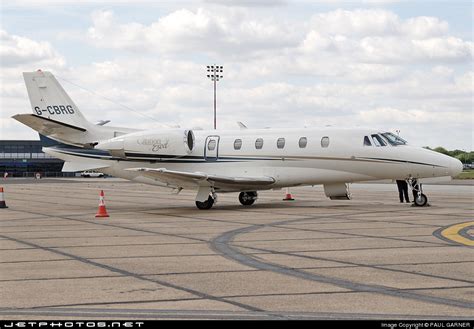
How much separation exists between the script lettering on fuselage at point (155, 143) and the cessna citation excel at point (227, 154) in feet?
0.12

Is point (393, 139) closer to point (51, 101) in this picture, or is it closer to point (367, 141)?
point (367, 141)

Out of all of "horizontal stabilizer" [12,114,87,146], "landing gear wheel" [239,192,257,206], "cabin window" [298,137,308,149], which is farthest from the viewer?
"landing gear wheel" [239,192,257,206]

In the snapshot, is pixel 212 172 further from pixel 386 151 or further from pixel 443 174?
pixel 443 174

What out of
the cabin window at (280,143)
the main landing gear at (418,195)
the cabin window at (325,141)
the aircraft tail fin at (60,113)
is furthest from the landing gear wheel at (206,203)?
the main landing gear at (418,195)

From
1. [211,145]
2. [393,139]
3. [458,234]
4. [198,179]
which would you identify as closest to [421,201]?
[393,139]

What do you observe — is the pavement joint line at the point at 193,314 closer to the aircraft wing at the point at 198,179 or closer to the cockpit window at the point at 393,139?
Answer: the aircraft wing at the point at 198,179

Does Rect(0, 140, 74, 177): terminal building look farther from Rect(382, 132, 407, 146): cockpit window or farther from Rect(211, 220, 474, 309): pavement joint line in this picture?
Rect(211, 220, 474, 309): pavement joint line

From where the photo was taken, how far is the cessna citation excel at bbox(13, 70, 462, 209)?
85.3ft

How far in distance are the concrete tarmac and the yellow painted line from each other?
1.5 inches

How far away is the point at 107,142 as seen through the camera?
28.4 meters

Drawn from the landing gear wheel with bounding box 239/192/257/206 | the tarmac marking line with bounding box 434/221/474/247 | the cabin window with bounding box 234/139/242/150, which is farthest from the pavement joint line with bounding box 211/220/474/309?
the landing gear wheel with bounding box 239/192/257/206

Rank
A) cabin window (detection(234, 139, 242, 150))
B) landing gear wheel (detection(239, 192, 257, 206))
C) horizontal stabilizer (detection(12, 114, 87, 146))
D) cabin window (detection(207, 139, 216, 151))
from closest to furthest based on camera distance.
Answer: horizontal stabilizer (detection(12, 114, 87, 146))
cabin window (detection(234, 139, 242, 150))
cabin window (detection(207, 139, 216, 151))
landing gear wheel (detection(239, 192, 257, 206))

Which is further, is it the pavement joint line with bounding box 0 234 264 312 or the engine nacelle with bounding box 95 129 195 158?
the engine nacelle with bounding box 95 129 195 158

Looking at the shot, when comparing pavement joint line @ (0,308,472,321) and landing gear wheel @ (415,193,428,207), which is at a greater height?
landing gear wheel @ (415,193,428,207)
